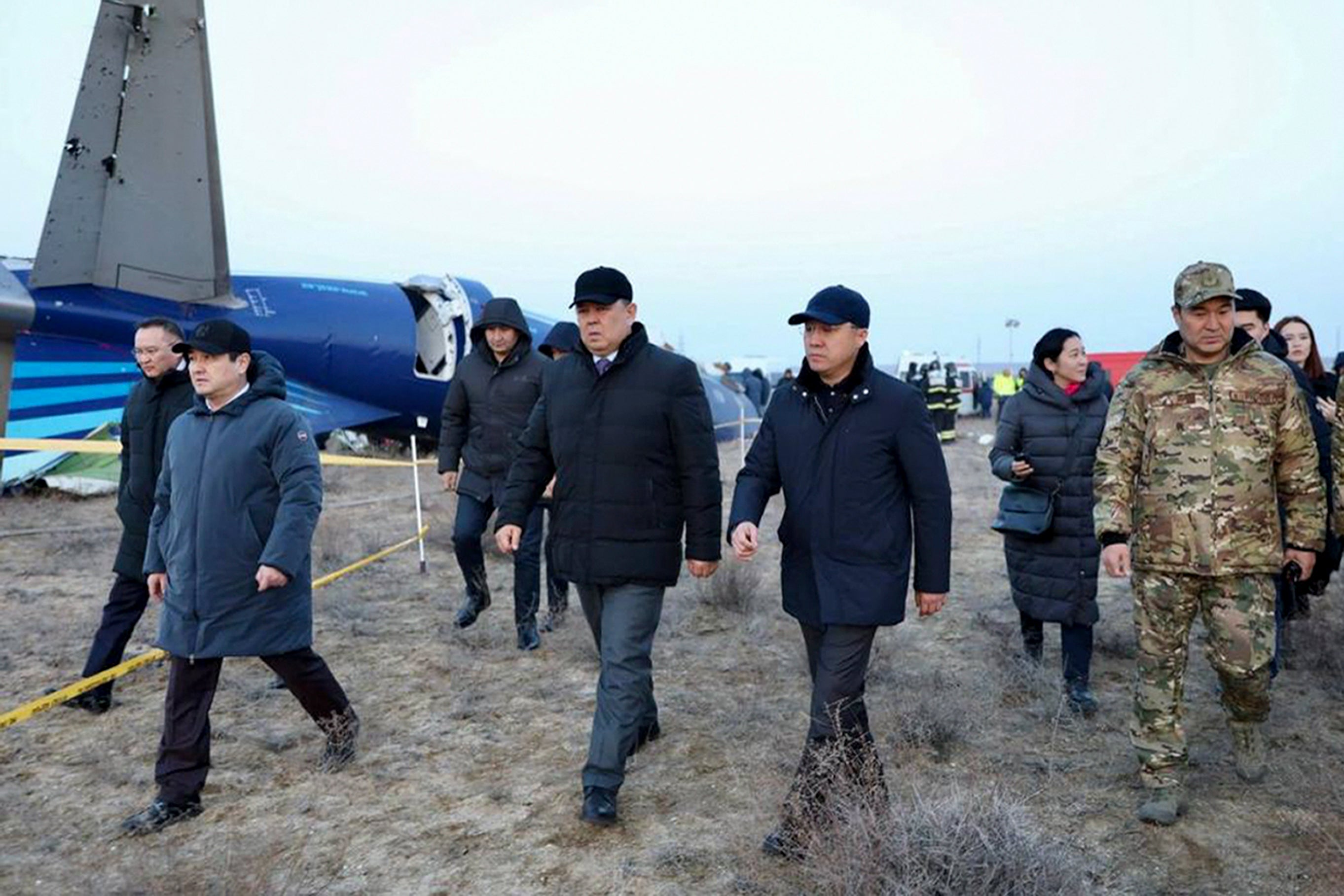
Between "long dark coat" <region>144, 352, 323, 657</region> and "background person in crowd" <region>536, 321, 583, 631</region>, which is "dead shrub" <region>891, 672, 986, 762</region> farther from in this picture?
"long dark coat" <region>144, 352, 323, 657</region>

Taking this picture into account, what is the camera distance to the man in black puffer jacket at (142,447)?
4934 millimetres

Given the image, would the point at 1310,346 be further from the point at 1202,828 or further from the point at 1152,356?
the point at 1202,828

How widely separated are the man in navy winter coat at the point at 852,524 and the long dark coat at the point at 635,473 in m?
0.37

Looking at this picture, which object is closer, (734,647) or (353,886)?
(353,886)

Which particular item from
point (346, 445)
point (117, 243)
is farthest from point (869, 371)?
point (346, 445)

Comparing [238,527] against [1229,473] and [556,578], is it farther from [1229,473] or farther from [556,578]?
[1229,473]

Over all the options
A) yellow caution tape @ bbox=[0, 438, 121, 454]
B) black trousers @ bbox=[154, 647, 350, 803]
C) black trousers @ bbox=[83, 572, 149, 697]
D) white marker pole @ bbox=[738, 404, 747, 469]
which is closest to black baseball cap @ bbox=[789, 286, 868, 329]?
black trousers @ bbox=[154, 647, 350, 803]

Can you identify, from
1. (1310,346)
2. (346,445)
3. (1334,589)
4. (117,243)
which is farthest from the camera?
(346,445)

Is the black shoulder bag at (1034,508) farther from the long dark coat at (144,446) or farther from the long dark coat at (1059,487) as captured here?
the long dark coat at (144,446)

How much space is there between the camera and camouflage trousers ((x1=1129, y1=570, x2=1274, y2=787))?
153 inches

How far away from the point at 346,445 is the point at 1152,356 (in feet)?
54.2

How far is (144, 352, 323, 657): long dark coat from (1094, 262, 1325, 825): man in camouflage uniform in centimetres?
331

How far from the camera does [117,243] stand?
1019 centimetres

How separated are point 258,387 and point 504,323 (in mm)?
2437
